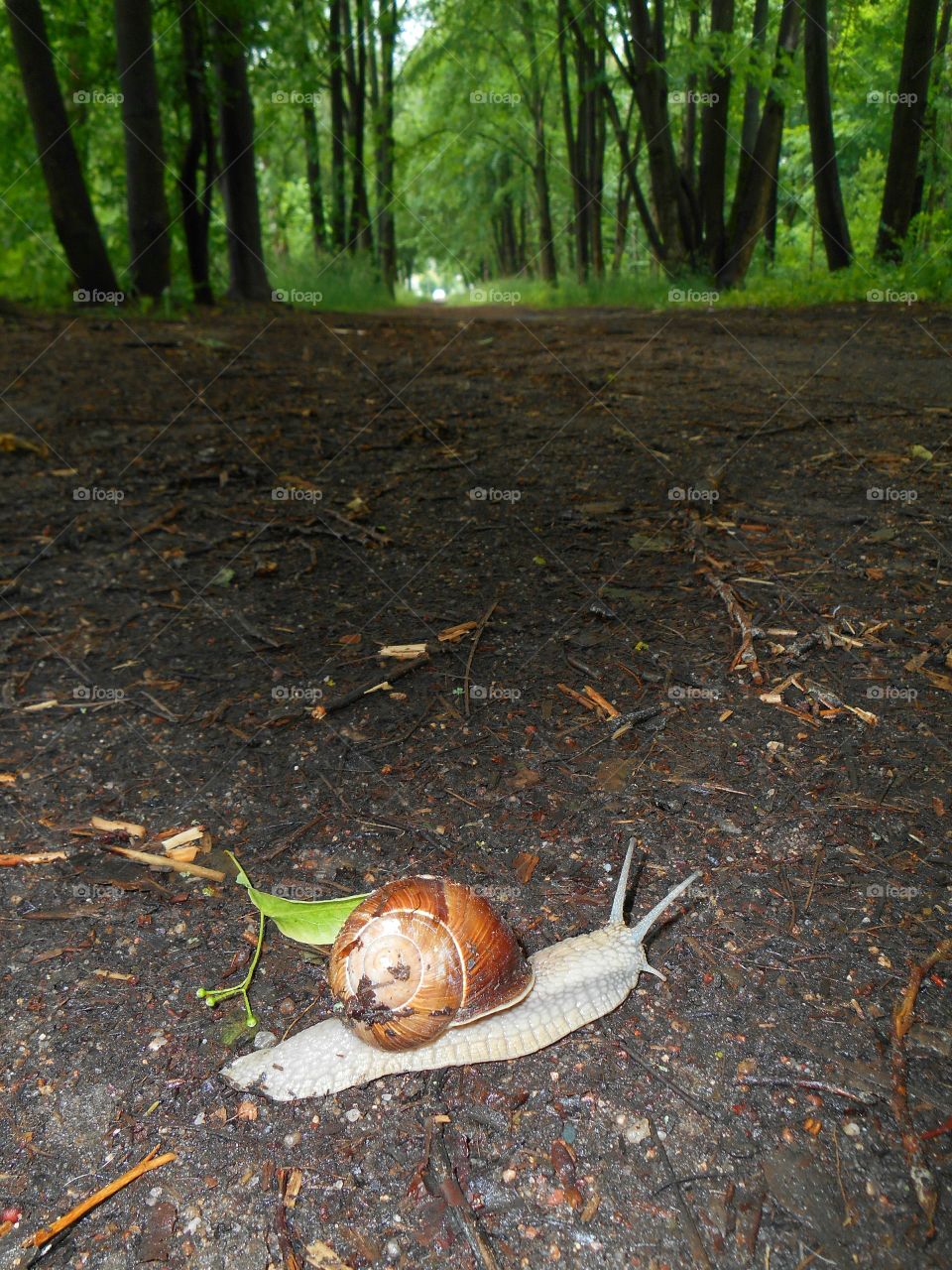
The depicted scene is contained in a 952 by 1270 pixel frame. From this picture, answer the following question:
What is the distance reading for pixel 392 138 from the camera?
19.0m

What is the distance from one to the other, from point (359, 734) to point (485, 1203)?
1.53 meters

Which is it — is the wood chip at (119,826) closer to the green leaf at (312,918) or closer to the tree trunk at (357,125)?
the green leaf at (312,918)

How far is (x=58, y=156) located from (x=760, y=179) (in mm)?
9583

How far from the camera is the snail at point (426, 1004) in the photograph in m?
1.81

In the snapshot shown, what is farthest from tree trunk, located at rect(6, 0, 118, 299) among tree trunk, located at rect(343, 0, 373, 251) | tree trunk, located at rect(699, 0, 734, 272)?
tree trunk, located at rect(343, 0, 373, 251)

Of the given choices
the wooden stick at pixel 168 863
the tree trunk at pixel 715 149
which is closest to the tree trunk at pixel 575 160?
the tree trunk at pixel 715 149

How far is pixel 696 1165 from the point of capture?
160cm

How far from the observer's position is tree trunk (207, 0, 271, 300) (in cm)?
1244

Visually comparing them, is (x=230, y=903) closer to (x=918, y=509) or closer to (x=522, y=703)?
(x=522, y=703)

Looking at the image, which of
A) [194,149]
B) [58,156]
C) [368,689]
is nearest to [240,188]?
[194,149]

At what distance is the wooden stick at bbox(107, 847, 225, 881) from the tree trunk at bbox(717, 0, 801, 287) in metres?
13.6

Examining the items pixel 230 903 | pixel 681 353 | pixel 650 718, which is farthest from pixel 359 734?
pixel 681 353

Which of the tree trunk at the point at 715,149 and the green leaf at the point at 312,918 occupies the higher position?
the tree trunk at the point at 715,149

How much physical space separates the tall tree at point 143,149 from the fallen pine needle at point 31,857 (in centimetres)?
969
